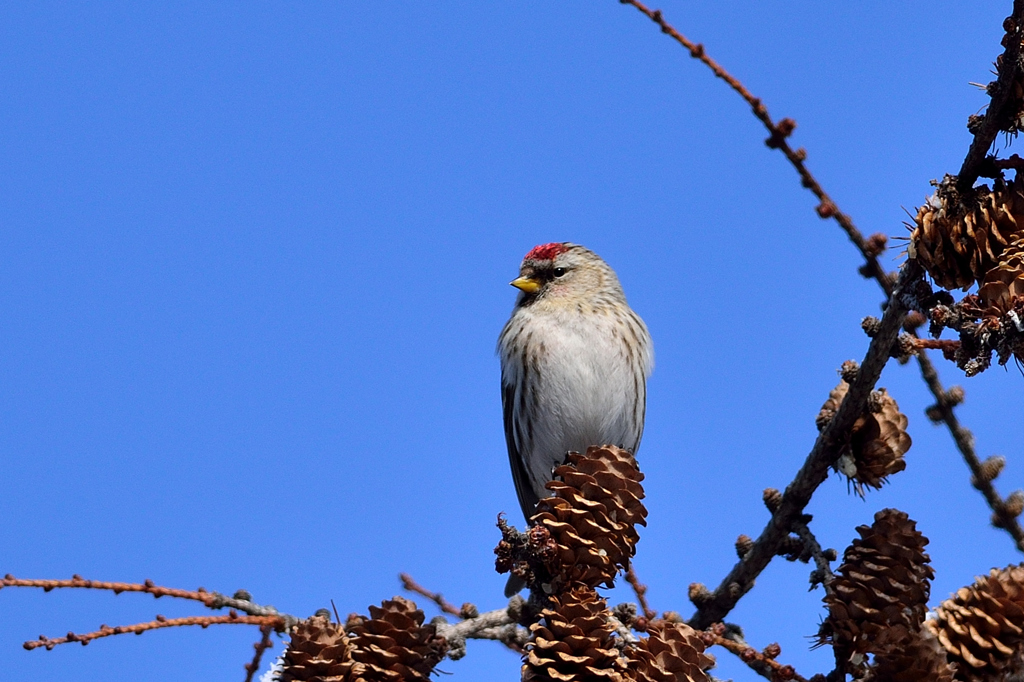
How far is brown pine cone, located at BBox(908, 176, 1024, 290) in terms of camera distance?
1758 mm

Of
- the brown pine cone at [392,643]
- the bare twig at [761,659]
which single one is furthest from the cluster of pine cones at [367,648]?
the bare twig at [761,659]

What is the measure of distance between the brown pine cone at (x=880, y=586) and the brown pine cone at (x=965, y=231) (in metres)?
0.48

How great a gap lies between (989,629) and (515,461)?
6.88 ft

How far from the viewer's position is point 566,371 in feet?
11.0

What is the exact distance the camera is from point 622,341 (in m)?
3.47

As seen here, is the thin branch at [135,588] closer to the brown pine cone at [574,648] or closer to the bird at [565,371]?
the brown pine cone at [574,648]

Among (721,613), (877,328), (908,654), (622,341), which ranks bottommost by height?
(908,654)

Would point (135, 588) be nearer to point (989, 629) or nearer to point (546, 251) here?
point (989, 629)

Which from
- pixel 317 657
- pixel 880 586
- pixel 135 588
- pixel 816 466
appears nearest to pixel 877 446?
pixel 816 466

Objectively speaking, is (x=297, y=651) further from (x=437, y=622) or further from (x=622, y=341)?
(x=622, y=341)

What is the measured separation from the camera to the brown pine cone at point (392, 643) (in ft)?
5.85

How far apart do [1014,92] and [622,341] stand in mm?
1852

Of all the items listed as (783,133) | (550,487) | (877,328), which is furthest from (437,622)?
(783,133)

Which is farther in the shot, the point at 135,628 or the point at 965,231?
the point at 965,231
